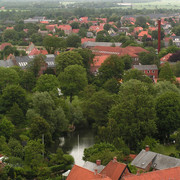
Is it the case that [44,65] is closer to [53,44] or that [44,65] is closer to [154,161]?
[53,44]

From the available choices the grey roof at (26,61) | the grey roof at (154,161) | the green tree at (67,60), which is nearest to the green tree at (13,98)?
the green tree at (67,60)

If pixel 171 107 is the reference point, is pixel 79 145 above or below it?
below

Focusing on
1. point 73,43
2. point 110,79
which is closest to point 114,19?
point 73,43

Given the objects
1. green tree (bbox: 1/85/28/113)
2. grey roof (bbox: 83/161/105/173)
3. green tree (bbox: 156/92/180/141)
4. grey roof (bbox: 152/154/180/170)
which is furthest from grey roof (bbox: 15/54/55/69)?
grey roof (bbox: 152/154/180/170)

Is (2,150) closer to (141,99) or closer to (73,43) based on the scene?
(141,99)

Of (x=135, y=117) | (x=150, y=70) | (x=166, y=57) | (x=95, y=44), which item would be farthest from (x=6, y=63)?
(x=135, y=117)

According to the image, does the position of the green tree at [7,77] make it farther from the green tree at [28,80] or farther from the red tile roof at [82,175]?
the red tile roof at [82,175]
